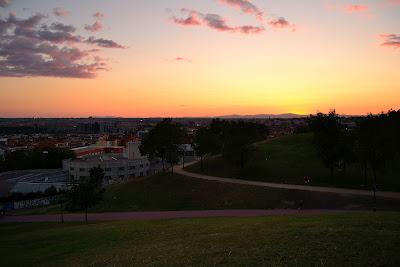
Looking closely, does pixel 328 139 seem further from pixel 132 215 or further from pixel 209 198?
pixel 132 215

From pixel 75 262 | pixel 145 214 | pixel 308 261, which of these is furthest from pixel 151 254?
pixel 145 214

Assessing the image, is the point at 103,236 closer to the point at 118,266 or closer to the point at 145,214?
the point at 118,266

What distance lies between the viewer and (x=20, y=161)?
381 ft

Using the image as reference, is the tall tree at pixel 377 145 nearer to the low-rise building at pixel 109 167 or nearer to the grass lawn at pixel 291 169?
the grass lawn at pixel 291 169

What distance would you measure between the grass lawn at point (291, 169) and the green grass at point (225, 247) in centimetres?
3339

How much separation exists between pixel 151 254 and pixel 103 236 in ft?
31.5

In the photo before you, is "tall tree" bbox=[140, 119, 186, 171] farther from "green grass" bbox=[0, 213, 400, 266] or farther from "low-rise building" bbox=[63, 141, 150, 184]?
"green grass" bbox=[0, 213, 400, 266]

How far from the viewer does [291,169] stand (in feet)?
209

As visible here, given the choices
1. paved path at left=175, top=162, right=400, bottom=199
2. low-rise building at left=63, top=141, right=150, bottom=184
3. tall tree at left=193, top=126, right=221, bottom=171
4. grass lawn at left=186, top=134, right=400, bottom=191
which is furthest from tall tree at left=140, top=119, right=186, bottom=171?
low-rise building at left=63, top=141, right=150, bottom=184

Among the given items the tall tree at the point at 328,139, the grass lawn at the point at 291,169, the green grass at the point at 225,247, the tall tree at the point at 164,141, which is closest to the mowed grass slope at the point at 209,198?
the grass lawn at the point at 291,169

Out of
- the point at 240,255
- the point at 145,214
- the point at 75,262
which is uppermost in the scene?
the point at 240,255

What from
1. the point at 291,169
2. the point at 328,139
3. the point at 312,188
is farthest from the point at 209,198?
the point at 328,139

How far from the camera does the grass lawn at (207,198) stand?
151 ft

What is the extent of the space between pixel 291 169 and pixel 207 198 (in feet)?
57.3
